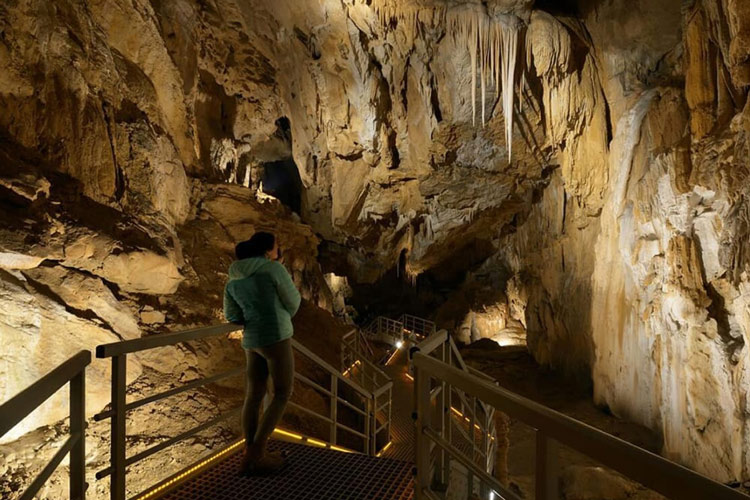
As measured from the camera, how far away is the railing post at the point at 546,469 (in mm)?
1243

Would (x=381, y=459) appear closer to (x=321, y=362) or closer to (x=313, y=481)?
(x=313, y=481)

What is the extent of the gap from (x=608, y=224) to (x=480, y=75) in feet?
14.0

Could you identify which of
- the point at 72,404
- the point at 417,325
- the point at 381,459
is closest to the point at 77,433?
the point at 72,404

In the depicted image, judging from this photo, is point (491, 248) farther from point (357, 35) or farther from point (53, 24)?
point (53, 24)

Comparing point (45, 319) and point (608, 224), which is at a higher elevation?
point (608, 224)

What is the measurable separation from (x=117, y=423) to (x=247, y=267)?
1.02 m

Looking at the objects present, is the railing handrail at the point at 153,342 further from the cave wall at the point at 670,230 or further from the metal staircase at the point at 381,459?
the cave wall at the point at 670,230

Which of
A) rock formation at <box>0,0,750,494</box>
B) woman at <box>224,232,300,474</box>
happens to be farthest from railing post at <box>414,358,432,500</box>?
rock formation at <box>0,0,750,494</box>

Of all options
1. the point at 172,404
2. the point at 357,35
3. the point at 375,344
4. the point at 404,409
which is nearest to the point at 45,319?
the point at 172,404

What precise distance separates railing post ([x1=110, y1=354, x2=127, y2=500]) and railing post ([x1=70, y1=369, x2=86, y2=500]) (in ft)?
1.27

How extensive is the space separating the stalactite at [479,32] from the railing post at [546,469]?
9205 millimetres

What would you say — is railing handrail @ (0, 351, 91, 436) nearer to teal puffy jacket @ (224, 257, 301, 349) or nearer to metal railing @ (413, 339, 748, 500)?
teal puffy jacket @ (224, 257, 301, 349)

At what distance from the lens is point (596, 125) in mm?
9000

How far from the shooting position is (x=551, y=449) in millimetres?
1246
